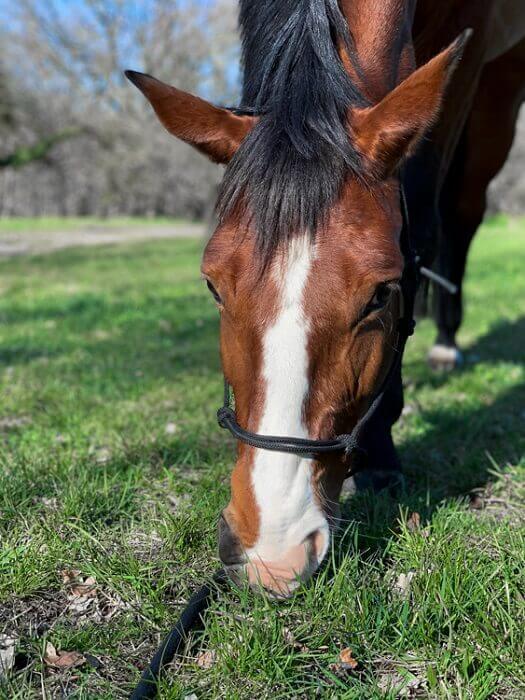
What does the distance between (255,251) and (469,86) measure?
193cm

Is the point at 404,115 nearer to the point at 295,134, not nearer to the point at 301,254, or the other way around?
the point at 295,134

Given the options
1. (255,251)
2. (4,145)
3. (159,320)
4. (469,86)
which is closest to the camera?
(255,251)

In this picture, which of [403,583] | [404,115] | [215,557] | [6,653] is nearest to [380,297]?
→ [404,115]

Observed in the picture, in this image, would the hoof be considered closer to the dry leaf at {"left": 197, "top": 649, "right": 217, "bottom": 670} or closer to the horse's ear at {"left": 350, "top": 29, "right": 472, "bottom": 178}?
the horse's ear at {"left": 350, "top": 29, "right": 472, "bottom": 178}

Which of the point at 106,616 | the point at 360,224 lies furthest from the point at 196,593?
the point at 360,224

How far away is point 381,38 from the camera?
2307 mm

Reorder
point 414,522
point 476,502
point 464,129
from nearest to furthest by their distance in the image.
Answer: point 414,522
point 476,502
point 464,129

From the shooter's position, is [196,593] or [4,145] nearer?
[196,593]

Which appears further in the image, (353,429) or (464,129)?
(464,129)

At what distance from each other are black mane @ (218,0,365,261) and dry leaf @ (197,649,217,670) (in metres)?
1.04

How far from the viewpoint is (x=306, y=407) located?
169 cm

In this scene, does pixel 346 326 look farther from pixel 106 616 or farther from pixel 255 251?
pixel 106 616

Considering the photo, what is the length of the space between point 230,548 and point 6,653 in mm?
646

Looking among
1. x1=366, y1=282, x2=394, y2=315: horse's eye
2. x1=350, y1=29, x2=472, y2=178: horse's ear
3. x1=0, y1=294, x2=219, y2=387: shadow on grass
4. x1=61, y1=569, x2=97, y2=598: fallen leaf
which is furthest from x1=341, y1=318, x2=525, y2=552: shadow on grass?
x1=0, y1=294, x2=219, y2=387: shadow on grass
